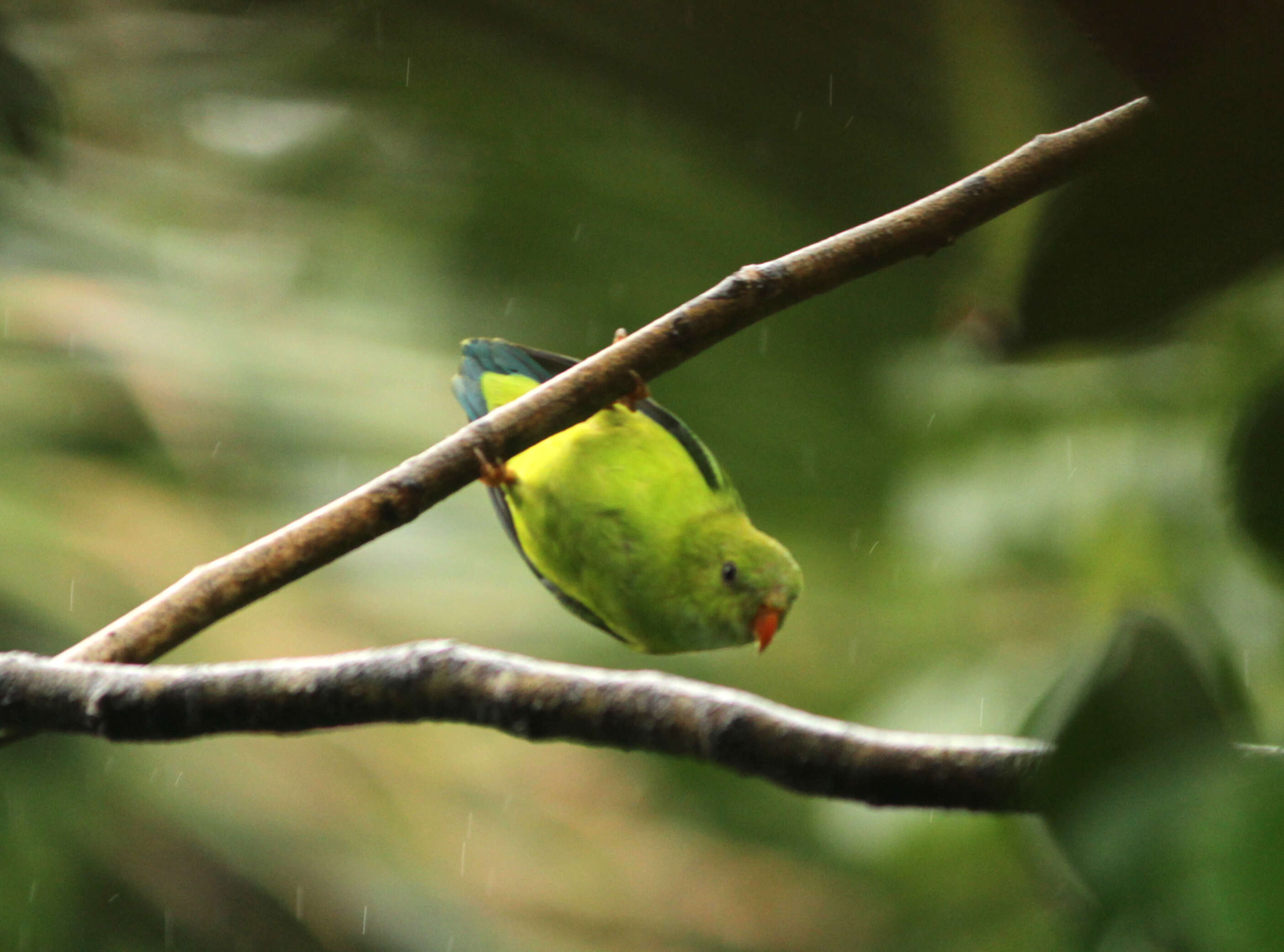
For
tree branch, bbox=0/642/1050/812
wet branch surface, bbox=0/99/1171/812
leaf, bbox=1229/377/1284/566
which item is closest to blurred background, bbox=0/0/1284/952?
wet branch surface, bbox=0/99/1171/812

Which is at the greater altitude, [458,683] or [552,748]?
[458,683]

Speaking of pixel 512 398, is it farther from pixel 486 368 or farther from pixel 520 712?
pixel 520 712

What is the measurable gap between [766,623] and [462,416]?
4.29 ft

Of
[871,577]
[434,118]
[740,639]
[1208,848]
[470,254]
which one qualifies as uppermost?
[434,118]

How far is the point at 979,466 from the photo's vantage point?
1.57 m

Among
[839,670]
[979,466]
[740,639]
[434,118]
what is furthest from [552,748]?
[740,639]

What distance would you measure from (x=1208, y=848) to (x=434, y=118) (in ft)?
6.23

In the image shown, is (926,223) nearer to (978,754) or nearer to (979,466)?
(978,754)

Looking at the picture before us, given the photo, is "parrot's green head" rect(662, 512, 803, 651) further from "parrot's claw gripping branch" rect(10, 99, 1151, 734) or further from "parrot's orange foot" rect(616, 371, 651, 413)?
"parrot's claw gripping branch" rect(10, 99, 1151, 734)

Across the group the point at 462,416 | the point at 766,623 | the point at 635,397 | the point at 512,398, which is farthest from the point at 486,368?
the point at 462,416

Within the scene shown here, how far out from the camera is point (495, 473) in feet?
2.09

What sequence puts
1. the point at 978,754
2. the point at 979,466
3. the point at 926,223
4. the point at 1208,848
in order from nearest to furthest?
the point at 1208,848 → the point at 978,754 → the point at 926,223 → the point at 979,466

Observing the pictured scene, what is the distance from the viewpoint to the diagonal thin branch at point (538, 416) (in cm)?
48

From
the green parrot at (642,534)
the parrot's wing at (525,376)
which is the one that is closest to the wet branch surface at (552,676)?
the green parrot at (642,534)
